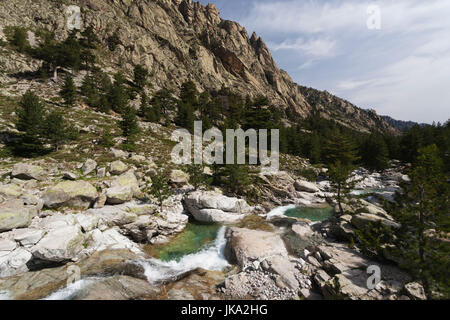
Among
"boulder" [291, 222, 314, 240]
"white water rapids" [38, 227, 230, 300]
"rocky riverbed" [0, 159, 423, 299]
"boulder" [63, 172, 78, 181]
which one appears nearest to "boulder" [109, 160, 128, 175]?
"rocky riverbed" [0, 159, 423, 299]

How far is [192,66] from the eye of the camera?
104 m

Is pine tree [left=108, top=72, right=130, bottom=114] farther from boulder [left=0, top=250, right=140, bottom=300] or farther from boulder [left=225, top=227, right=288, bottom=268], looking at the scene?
boulder [left=225, top=227, right=288, bottom=268]

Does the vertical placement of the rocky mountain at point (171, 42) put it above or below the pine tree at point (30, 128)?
above

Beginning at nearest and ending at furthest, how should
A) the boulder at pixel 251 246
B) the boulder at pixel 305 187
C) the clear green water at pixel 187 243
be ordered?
the boulder at pixel 251 246, the clear green water at pixel 187 243, the boulder at pixel 305 187

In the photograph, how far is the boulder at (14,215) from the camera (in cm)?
1259

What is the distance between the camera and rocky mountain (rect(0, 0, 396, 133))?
71.8 m

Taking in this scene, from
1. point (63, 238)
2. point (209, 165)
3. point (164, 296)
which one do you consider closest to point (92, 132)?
point (209, 165)

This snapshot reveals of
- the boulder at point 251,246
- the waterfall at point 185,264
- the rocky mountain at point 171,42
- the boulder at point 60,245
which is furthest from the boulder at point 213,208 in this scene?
the rocky mountain at point 171,42

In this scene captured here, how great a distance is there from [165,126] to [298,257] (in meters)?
50.1

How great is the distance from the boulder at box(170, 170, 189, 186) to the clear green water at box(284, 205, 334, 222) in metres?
16.2

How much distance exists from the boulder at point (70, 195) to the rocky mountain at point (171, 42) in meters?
55.3

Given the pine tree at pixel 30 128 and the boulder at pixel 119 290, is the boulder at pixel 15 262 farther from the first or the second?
the pine tree at pixel 30 128

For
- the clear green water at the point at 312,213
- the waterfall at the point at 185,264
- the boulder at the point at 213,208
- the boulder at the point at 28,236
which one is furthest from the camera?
the clear green water at the point at 312,213

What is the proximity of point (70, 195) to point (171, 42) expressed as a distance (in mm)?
113594
